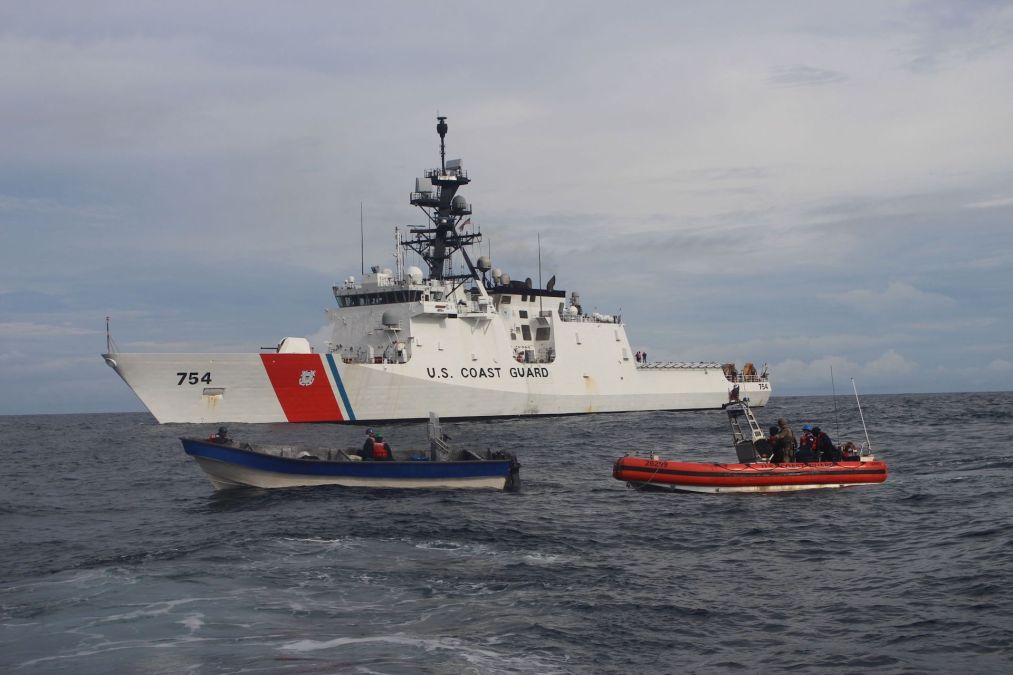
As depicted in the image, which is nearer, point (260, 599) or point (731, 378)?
point (260, 599)

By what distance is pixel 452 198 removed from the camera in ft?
152

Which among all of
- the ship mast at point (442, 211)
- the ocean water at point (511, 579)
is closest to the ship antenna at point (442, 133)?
the ship mast at point (442, 211)

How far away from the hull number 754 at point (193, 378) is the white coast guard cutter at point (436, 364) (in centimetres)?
4

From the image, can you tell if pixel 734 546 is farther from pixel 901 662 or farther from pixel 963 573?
pixel 901 662

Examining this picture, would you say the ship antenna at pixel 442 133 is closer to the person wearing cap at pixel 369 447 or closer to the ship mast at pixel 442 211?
the ship mast at pixel 442 211

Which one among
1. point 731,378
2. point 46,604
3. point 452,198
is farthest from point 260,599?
point 731,378

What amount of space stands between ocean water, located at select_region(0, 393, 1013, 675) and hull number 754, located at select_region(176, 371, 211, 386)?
466 inches

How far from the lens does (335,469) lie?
1883cm

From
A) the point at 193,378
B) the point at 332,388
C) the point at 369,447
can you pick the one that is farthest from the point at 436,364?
the point at 369,447

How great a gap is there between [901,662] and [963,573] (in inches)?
148

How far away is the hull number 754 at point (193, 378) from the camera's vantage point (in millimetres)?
33250

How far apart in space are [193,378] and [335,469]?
16.6 metres

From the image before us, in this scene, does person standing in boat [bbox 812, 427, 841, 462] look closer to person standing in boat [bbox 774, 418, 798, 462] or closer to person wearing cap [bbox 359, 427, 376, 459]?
person standing in boat [bbox 774, 418, 798, 462]

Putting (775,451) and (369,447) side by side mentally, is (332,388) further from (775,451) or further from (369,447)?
(775,451)
